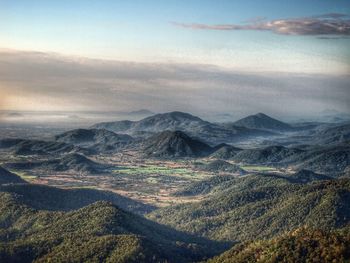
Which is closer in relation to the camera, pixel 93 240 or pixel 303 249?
pixel 303 249

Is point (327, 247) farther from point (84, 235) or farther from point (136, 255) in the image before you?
point (84, 235)

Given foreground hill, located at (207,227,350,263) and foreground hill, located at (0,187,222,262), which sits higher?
foreground hill, located at (207,227,350,263)

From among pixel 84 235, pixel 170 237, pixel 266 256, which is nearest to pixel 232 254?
pixel 266 256

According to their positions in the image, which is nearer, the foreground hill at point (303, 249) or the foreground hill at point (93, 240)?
the foreground hill at point (303, 249)

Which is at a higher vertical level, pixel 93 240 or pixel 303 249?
pixel 303 249

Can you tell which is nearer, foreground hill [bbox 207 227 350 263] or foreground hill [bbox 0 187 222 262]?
foreground hill [bbox 207 227 350 263]
